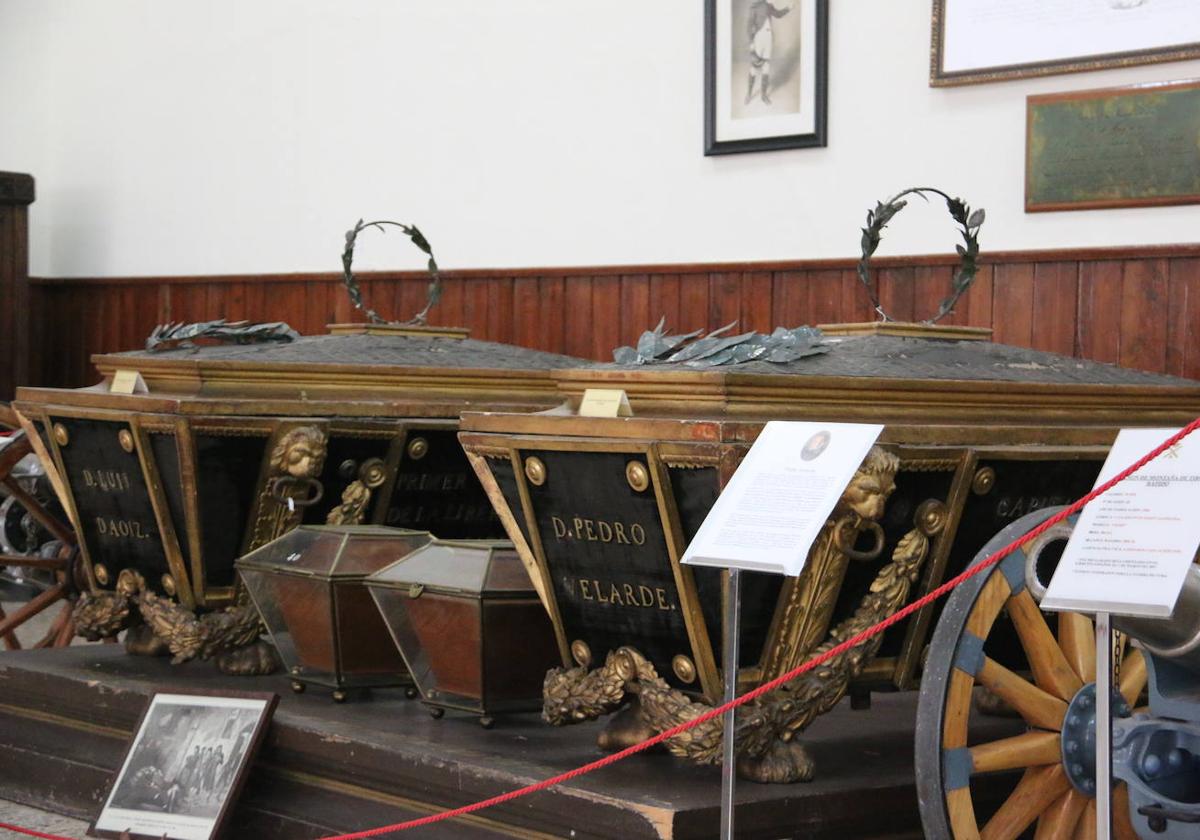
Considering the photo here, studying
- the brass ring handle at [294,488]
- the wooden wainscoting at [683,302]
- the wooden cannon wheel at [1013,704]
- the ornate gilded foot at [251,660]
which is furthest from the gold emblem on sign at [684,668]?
the wooden wainscoting at [683,302]

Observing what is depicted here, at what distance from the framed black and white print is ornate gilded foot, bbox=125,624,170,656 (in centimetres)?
252

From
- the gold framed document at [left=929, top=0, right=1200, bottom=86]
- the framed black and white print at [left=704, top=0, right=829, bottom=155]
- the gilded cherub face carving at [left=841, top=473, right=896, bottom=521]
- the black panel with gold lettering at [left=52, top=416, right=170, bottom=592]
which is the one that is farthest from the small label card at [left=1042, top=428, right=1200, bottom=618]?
the framed black and white print at [left=704, top=0, right=829, bottom=155]

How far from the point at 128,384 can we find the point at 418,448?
2.78 ft

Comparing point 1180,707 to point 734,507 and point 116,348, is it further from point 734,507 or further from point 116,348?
point 116,348

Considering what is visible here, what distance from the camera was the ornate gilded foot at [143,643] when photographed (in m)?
5.38

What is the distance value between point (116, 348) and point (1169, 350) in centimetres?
530

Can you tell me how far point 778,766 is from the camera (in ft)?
Result: 12.2

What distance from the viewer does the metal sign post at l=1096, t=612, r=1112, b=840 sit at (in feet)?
8.76

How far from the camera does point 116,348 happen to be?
8.70 meters

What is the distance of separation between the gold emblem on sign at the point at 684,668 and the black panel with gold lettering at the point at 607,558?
0.04ft

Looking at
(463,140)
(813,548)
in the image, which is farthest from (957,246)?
(463,140)

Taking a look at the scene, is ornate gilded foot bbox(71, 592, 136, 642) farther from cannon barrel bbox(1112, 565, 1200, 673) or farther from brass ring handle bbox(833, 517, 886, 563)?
cannon barrel bbox(1112, 565, 1200, 673)

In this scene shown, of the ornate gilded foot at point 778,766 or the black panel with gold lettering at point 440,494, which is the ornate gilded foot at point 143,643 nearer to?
the black panel with gold lettering at point 440,494

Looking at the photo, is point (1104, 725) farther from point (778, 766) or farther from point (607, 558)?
point (607, 558)
